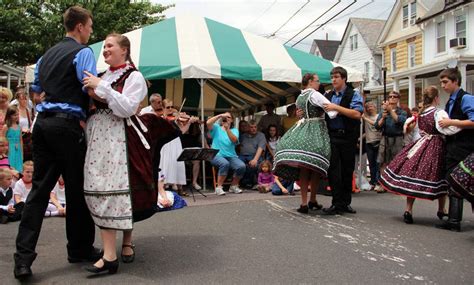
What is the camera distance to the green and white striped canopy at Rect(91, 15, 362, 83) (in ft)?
28.5

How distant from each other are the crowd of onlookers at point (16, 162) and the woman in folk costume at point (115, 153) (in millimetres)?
2286

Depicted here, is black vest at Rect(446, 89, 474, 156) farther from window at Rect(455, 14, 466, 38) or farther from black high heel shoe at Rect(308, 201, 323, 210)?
window at Rect(455, 14, 466, 38)

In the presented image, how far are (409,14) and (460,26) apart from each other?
6.23 meters

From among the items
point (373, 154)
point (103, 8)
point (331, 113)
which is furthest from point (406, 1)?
point (331, 113)

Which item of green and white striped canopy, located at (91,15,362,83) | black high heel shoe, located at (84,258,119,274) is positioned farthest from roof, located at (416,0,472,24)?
black high heel shoe, located at (84,258,119,274)

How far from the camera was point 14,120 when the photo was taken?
7395mm

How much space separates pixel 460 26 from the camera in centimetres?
2420

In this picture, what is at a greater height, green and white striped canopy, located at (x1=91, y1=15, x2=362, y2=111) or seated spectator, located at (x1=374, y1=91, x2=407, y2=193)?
green and white striped canopy, located at (x1=91, y1=15, x2=362, y2=111)

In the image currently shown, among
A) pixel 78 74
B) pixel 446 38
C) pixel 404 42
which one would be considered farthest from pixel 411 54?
pixel 78 74

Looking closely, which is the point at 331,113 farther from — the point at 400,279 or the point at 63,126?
the point at 63,126

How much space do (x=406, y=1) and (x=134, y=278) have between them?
101ft

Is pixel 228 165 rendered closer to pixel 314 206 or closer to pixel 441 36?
pixel 314 206

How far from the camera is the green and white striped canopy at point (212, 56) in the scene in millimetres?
8688

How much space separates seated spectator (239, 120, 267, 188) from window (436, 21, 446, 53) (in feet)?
62.8
